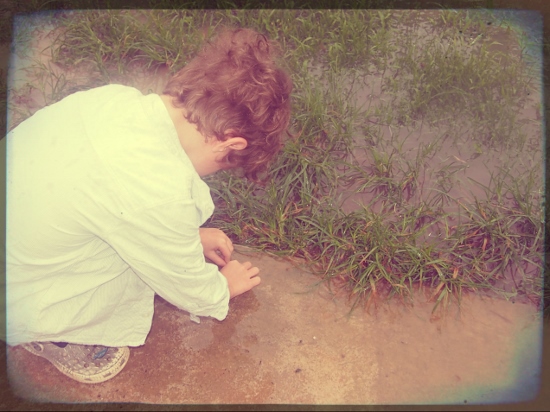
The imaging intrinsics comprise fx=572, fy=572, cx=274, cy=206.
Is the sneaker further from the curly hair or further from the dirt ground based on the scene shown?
the curly hair

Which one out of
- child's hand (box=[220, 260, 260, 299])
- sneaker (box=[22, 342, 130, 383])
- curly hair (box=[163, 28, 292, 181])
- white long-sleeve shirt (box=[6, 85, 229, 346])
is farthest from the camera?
child's hand (box=[220, 260, 260, 299])

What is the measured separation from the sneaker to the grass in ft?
2.49

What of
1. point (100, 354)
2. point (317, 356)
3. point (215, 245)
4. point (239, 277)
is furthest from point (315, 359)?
point (100, 354)

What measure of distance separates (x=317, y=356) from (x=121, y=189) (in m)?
1.01

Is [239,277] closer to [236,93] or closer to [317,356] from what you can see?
[317,356]

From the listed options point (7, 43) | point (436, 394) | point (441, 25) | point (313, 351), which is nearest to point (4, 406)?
point (313, 351)

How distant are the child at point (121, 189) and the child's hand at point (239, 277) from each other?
0.85 feet

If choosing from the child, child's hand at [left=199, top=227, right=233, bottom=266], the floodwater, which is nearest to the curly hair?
the child

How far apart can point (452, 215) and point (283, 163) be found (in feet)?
2.56

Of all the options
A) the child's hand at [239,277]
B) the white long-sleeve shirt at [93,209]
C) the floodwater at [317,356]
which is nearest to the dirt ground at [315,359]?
the floodwater at [317,356]

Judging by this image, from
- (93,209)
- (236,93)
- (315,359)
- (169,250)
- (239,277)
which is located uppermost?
(236,93)

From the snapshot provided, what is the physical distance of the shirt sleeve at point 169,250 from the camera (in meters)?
1.49

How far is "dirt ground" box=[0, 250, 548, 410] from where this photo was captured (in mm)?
1966

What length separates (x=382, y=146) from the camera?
2.68 m
